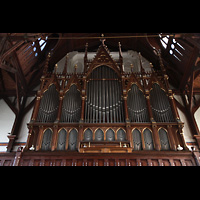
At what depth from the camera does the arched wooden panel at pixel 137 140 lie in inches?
360

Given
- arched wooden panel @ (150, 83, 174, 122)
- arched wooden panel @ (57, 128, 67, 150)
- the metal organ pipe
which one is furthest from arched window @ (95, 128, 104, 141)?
arched wooden panel @ (150, 83, 174, 122)

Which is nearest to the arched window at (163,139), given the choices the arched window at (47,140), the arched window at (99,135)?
the arched window at (99,135)

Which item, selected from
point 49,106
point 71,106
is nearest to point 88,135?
point 71,106

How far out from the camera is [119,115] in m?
10.3

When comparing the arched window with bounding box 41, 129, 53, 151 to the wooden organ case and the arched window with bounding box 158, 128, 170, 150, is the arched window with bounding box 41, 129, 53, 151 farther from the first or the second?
the arched window with bounding box 158, 128, 170, 150

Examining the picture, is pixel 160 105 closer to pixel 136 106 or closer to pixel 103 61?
pixel 136 106

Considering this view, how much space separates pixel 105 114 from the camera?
1032 centimetres

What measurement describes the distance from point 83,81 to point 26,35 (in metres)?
3.98

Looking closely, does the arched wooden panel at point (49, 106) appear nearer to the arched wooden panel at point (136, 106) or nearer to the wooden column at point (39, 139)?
the wooden column at point (39, 139)

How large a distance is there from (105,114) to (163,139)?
313 cm

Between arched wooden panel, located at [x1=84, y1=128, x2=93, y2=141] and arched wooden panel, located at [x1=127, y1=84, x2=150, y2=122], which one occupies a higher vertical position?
arched wooden panel, located at [x1=127, y1=84, x2=150, y2=122]

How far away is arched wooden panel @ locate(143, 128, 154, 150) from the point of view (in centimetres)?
914
